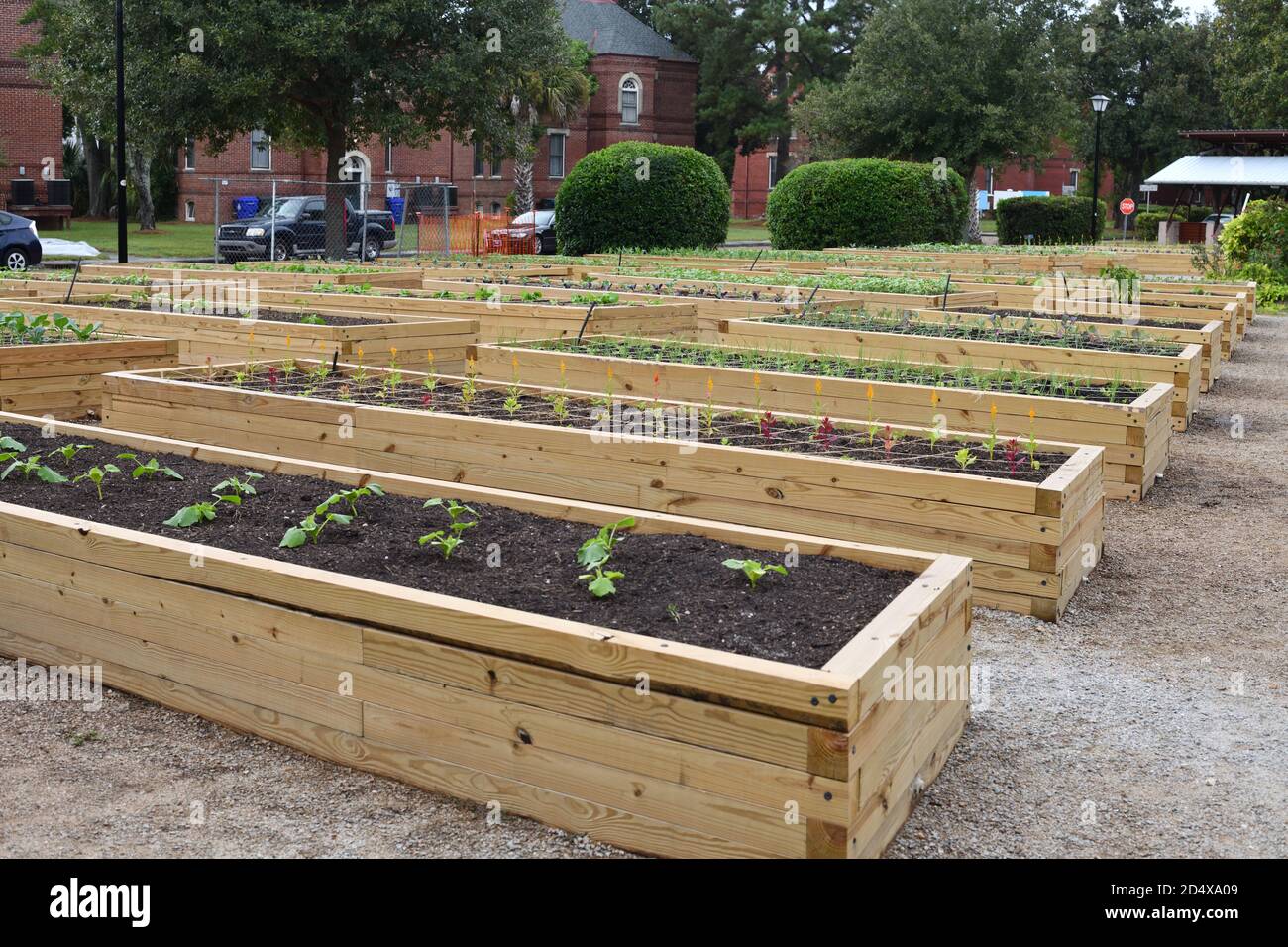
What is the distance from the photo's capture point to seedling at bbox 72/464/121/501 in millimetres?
5527

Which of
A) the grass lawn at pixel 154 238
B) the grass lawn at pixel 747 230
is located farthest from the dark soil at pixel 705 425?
the grass lawn at pixel 747 230

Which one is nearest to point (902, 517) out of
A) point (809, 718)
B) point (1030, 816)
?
point (1030, 816)

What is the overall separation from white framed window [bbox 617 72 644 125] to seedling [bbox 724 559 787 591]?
167 feet

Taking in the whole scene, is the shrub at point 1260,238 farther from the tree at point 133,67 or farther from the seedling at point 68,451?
the seedling at point 68,451

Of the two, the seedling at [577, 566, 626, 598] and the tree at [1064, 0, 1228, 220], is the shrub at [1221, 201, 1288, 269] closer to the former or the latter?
the seedling at [577, 566, 626, 598]

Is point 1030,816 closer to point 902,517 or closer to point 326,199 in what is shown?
point 902,517

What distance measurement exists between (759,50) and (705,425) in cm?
5082

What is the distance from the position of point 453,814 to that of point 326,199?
24706mm

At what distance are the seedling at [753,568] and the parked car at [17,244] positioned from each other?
79.8 feet

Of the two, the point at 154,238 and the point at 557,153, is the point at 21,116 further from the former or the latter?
the point at 557,153

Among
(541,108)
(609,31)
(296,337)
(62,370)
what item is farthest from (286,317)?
(609,31)

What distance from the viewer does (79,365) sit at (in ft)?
31.7
